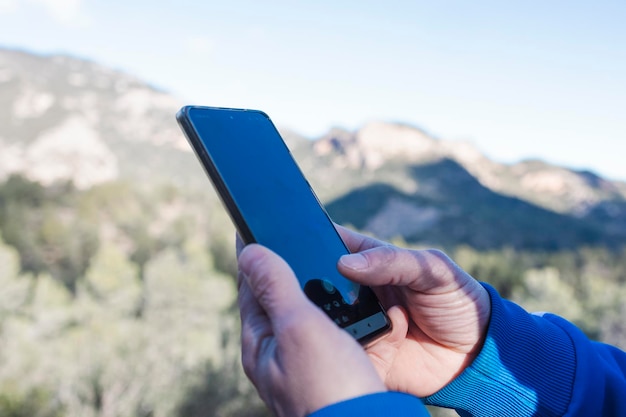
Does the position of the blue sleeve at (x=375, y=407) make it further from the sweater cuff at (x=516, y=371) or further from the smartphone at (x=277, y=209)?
the sweater cuff at (x=516, y=371)

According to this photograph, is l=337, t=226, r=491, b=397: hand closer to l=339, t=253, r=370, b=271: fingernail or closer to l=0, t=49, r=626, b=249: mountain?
l=339, t=253, r=370, b=271: fingernail

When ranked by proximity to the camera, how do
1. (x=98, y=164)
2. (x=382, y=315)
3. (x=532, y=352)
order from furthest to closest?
1. (x=98, y=164)
2. (x=532, y=352)
3. (x=382, y=315)

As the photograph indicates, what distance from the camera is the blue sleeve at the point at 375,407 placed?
106cm

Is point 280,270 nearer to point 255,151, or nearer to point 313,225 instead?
point 313,225

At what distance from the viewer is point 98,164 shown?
71.9m

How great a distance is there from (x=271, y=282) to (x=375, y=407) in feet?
1.25

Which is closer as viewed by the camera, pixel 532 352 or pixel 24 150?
pixel 532 352

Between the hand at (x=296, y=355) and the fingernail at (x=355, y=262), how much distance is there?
341 millimetres

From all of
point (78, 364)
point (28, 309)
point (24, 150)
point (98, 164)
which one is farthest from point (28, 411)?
point (24, 150)

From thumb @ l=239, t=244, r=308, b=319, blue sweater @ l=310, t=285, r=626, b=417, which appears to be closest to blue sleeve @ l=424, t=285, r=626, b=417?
blue sweater @ l=310, t=285, r=626, b=417

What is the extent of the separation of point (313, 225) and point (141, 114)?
10082 centimetres

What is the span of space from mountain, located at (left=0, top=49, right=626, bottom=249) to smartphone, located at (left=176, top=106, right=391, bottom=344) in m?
45.8

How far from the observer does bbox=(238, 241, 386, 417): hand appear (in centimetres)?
112

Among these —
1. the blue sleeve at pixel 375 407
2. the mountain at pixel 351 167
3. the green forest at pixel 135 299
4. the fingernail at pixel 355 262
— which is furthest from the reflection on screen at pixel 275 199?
the mountain at pixel 351 167
